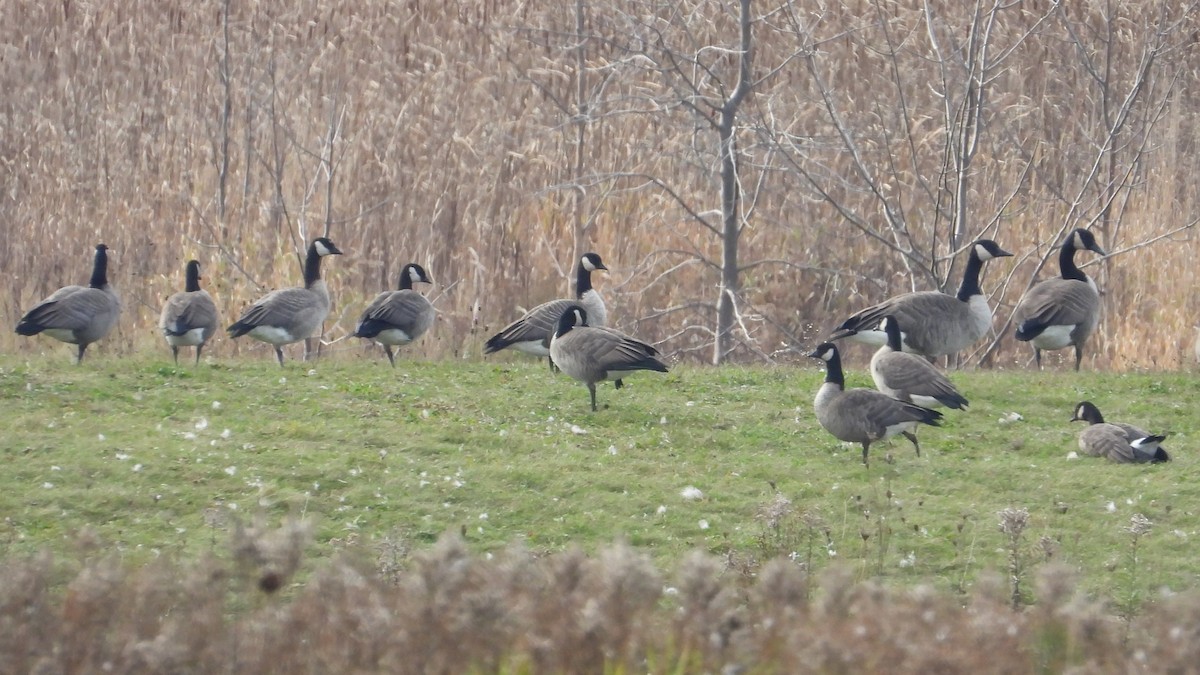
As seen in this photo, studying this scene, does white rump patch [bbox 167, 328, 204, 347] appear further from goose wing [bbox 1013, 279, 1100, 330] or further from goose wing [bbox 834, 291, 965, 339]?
goose wing [bbox 1013, 279, 1100, 330]

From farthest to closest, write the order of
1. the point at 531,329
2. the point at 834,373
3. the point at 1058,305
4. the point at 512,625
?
1. the point at 1058,305
2. the point at 531,329
3. the point at 834,373
4. the point at 512,625

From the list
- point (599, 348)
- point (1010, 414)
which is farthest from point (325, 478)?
point (1010, 414)

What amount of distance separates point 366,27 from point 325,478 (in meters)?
15.9

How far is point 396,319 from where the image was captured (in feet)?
52.0

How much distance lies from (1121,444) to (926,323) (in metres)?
3.37

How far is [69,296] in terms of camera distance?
1546 centimetres

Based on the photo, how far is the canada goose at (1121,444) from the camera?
11.6 m

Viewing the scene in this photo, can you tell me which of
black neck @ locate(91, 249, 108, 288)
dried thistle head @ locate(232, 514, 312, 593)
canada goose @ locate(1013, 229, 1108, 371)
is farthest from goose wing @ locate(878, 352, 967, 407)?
black neck @ locate(91, 249, 108, 288)

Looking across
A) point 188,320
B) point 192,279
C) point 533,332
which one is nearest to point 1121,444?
point 533,332

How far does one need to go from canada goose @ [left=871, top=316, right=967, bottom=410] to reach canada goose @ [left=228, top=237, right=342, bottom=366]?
243 inches

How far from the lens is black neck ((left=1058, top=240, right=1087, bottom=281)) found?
16703 mm

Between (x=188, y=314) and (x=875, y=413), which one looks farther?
(x=188, y=314)

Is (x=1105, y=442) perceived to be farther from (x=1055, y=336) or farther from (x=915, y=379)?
(x=1055, y=336)

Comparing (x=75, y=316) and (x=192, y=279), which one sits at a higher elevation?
(x=192, y=279)
